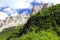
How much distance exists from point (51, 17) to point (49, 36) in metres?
33.1

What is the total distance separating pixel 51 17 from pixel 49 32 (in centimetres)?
2369

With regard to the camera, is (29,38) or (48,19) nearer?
(29,38)

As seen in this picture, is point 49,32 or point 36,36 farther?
point 49,32

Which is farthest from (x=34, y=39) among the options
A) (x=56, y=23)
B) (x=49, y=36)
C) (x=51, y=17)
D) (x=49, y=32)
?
(x=51, y=17)

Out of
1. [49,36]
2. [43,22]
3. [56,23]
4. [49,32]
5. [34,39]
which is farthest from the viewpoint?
[43,22]

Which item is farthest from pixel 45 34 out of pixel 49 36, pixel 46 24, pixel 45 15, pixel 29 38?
pixel 45 15

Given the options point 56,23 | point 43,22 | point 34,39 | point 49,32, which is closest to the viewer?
point 34,39

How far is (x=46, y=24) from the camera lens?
14038cm

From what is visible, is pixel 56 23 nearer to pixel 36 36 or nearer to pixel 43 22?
pixel 43 22

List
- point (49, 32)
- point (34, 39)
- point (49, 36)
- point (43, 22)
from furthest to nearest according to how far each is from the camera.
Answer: point (43, 22) → point (49, 32) → point (49, 36) → point (34, 39)

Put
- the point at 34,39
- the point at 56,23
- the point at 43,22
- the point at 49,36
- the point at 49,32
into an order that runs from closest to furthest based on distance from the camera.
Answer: the point at 34,39
the point at 49,36
the point at 49,32
the point at 56,23
the point at 43,22

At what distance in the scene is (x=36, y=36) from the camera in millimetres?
114438

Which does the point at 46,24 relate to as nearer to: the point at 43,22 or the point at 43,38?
the point at 43,22

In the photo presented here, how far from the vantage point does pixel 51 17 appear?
481 feet
